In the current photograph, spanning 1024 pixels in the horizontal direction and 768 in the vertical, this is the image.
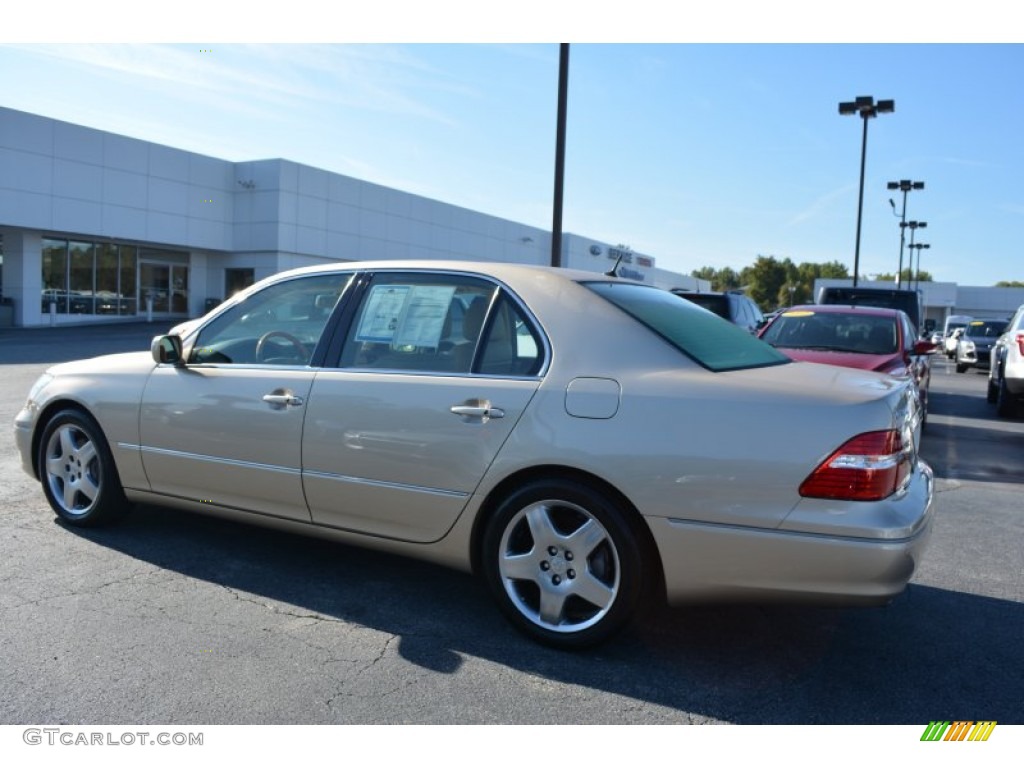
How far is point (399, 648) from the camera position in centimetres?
339

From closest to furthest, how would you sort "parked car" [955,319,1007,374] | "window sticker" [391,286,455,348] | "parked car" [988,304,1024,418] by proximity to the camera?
"window sticker" [391,286,455,348] < "parked car" [988,304,1024,418] < "parked car" [955,319,1007,374]

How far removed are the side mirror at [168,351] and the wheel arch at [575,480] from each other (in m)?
2.02

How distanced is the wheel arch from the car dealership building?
69.3 ft

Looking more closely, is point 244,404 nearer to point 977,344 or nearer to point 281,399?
point 281,399

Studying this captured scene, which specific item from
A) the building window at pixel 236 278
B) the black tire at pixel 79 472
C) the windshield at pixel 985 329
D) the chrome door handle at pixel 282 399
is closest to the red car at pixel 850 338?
the chrome door handle at pixel 282 399

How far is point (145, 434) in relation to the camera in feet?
14.7

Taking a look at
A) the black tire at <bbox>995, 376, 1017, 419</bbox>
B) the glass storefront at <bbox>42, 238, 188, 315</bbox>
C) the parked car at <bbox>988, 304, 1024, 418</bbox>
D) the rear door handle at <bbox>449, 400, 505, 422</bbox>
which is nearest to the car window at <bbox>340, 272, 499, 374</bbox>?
the rear door handle at <bbox>449, 400, 505, 422</bbox>

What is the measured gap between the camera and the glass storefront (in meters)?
28.6

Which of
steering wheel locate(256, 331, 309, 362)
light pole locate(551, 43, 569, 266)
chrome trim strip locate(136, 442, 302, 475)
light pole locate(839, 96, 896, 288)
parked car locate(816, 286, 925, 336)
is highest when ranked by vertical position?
light pole locate(839, 96, 896, 288)

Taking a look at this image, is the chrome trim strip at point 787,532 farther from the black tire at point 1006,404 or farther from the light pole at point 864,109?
the light pole at point 864,109

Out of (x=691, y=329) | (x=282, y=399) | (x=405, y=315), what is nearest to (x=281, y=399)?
(x=282, y=399)

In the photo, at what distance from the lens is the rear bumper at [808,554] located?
2908mm

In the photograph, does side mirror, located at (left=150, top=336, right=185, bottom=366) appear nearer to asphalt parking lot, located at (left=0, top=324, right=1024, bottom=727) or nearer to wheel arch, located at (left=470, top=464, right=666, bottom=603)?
asphalt parking lot, located at (left=0, top=324, right=1024, bottom=727)
